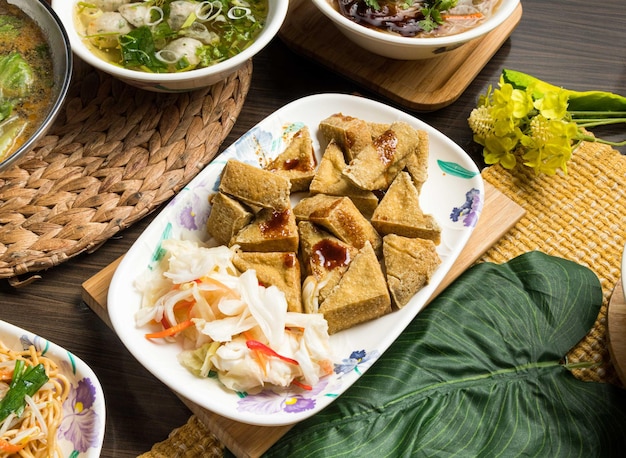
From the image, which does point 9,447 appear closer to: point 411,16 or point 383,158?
point 383,158

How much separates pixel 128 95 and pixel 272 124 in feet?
1.74

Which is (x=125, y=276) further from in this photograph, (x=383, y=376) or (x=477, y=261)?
(x=477, y=261)

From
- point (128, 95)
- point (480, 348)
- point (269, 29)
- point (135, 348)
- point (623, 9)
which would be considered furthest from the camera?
point (623, 9)

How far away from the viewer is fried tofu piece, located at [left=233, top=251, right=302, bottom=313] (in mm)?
1891

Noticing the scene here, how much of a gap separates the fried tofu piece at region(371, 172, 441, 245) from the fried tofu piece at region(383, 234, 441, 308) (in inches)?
1.6

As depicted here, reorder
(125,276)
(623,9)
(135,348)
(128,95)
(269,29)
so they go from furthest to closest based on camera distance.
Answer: (623,9) < (128,95) < (269,29) < (125,276) < (135,348)

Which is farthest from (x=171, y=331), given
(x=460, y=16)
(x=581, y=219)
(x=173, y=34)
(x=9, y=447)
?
(x=460, y=16)

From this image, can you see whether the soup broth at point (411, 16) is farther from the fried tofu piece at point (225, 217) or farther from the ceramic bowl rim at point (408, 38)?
the fried tofu piece at point (225, 217)

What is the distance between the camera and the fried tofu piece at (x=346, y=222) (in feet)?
6.50

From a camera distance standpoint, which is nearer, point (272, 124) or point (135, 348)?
point (135, 348)

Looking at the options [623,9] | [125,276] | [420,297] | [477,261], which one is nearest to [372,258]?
[420,297]

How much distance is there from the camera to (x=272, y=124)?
7.29 ft

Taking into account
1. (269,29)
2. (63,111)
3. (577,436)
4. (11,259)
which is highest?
(269,29)

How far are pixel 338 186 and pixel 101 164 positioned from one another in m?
0.76
